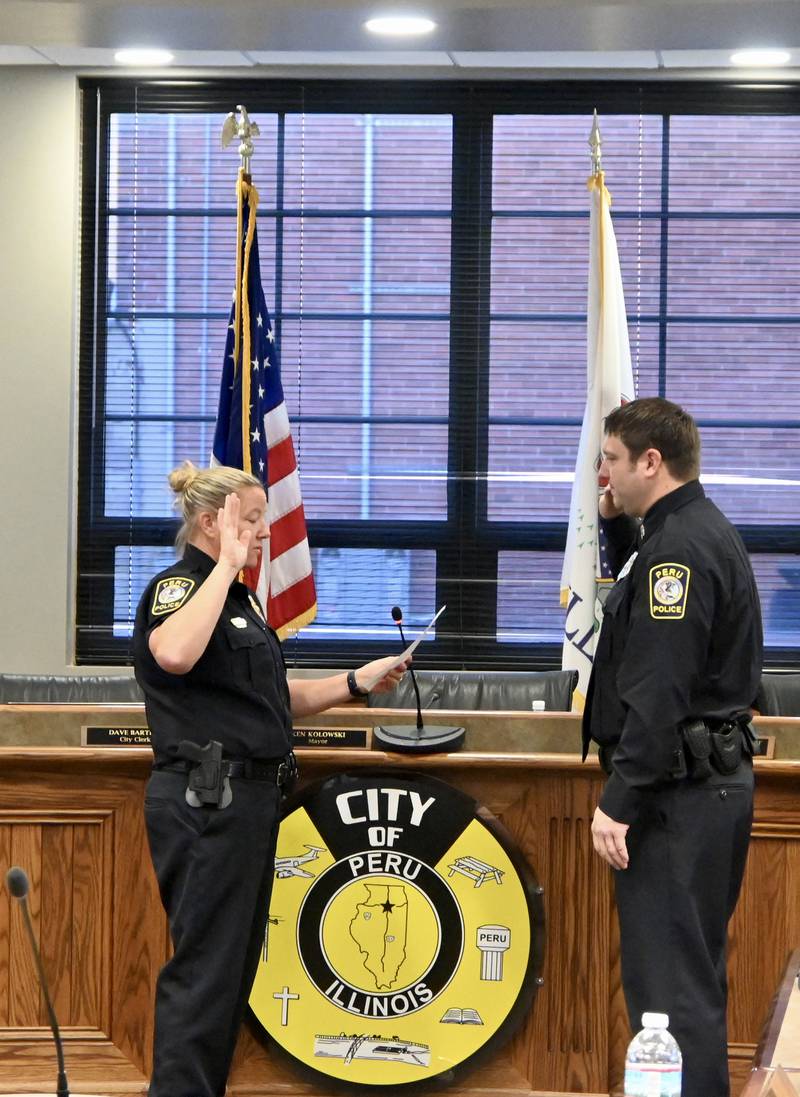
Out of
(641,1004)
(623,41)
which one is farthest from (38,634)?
(641,1004)

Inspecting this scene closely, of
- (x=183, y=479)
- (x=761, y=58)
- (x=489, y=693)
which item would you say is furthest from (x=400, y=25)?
(x=183, y=479)

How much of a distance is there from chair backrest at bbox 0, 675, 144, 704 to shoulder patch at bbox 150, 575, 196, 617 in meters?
1.82

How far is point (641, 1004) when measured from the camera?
2.50m

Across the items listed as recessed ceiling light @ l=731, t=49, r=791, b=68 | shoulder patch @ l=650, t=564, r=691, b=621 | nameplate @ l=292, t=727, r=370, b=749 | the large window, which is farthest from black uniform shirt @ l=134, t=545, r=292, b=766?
recessed ceiling light @ l=731, t=49, r=791, b=68

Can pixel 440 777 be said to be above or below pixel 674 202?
below

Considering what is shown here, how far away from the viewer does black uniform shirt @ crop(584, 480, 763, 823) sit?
2.40 m

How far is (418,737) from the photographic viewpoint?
9.80ft

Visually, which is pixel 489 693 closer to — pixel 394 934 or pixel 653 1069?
pixel 394 934

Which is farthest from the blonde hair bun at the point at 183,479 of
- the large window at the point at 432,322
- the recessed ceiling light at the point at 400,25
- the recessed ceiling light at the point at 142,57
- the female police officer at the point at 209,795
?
the recessed ceiling light at the point at 142,57

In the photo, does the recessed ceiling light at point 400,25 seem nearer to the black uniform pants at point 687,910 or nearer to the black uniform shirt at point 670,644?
the black uniform shirt at point 670,644

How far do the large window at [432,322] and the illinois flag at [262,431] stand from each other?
1.07 m

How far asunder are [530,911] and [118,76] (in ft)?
13.8

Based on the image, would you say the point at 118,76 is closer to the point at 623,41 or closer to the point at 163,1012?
the point at 623,41

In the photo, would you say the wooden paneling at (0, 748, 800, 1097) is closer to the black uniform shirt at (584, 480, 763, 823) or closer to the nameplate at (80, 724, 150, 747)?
the nameplate at (80, 724, 150, 747)
